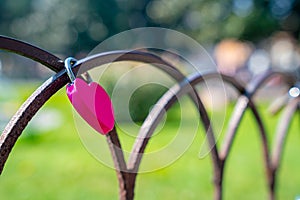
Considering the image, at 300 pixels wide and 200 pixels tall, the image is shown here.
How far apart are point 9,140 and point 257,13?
13.2 metres

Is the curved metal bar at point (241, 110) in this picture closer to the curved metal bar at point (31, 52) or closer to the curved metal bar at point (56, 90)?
the curved metal bar at point (56, 90)

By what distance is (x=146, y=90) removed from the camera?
6.73 m

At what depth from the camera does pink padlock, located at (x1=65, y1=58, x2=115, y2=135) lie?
1.96 ft

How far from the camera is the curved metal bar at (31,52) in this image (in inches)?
22.5

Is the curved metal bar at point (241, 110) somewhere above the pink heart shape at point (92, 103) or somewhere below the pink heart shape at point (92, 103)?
above

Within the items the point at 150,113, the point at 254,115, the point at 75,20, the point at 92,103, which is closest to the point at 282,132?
the point at 254,115

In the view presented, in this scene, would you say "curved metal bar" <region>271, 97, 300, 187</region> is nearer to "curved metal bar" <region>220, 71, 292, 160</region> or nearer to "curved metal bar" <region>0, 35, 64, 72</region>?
"curved metal bar" <region>220, 71, 292, 160</region>

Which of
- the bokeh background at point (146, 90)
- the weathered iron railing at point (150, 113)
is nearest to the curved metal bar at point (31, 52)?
the weathered iron railing at point (150, 113)

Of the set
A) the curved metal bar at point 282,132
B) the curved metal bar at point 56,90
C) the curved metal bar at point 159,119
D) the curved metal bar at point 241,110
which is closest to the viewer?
the curved metal bar at point 56,90

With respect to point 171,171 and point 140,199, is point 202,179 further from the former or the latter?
point 140,199

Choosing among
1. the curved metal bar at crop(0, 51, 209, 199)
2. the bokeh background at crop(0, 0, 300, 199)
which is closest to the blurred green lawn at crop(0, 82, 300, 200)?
the bokeh background at crop(0, 0, 300, 199)

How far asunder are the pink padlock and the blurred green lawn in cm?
216

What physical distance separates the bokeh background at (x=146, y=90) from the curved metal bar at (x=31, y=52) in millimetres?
211

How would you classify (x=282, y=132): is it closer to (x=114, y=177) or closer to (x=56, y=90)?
(x=56, y=90)
